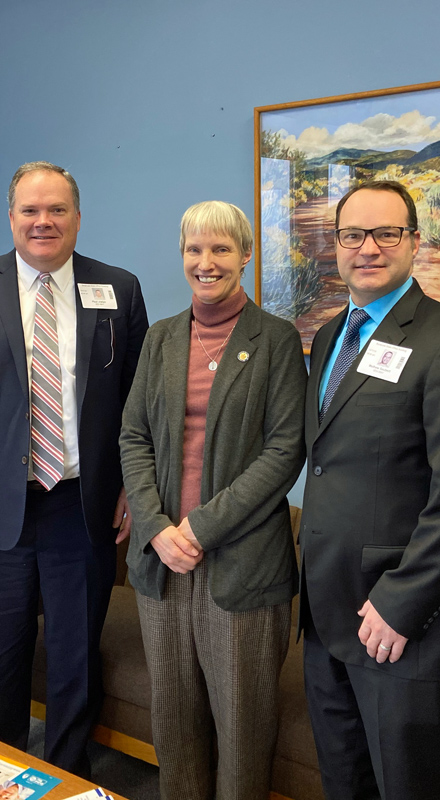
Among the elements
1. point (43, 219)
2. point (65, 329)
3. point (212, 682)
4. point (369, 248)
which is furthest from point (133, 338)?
point (212, 682)

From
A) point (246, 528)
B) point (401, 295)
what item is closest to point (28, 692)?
point (246, 528)

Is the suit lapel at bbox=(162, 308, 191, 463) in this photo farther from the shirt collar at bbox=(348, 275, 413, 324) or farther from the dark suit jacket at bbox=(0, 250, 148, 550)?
the shirt collar at bbox=(348, 275, 413, 324)

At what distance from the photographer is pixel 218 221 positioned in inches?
68.0

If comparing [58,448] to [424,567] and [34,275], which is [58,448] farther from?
[424,567]

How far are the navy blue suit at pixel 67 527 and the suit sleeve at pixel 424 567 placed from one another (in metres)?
1.00

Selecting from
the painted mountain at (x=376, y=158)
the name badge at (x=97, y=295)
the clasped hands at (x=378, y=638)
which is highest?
the painted mountain at (x=376, y=158)

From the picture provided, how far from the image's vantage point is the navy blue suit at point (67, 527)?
2.01 m

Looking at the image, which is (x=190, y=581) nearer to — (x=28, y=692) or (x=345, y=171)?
(x=28, y=692)

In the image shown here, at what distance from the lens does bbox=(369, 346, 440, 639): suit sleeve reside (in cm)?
138

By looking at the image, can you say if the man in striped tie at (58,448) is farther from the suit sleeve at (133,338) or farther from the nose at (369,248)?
the nose at (369,248)

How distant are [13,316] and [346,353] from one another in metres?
1.00

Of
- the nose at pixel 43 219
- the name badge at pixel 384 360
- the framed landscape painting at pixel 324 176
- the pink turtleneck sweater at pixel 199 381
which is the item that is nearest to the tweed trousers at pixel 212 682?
the pink turtleneck sweater at pixel 199 381

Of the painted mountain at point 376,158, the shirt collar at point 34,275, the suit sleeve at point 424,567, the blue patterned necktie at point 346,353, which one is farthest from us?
the painted mountain at point 376,158

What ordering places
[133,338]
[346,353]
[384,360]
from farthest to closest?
[133,338] → [346,353] → [384,360]
